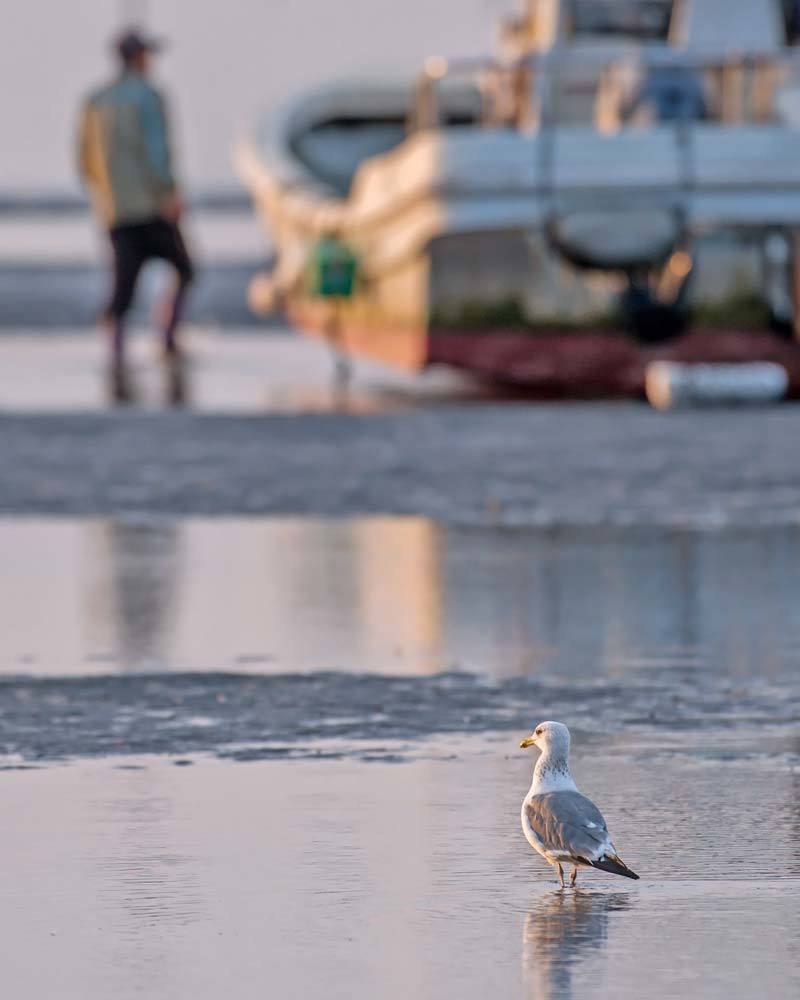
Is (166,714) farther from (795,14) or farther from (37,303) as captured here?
(37,303)

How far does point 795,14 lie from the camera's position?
22.8 meters

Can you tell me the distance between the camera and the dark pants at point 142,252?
Result: 20.8 meters

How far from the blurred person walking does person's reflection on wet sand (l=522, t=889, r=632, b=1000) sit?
1504 centimetres

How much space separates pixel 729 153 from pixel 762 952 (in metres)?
14.5

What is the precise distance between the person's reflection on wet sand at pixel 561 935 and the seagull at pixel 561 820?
2.7 inches

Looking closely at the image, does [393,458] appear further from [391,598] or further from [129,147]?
[129,147]

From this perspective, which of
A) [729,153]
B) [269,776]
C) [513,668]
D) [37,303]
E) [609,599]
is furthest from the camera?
[37,303]

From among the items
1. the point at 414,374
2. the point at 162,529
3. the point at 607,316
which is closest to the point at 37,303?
the point at 414,374

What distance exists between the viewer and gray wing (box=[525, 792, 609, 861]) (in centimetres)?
550

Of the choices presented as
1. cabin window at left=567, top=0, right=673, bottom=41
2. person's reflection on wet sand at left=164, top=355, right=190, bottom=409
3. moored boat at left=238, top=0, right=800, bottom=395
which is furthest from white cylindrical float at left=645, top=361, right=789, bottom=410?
cabin window at left=567, top=0, right=673, bottom=41

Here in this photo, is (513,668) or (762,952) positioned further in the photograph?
(513,668)

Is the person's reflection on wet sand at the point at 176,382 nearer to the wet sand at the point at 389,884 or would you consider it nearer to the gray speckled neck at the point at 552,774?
the wet sand at the point at 389,884

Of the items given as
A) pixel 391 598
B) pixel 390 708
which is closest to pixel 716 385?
pixel 391 598

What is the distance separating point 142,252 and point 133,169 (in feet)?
1.97
